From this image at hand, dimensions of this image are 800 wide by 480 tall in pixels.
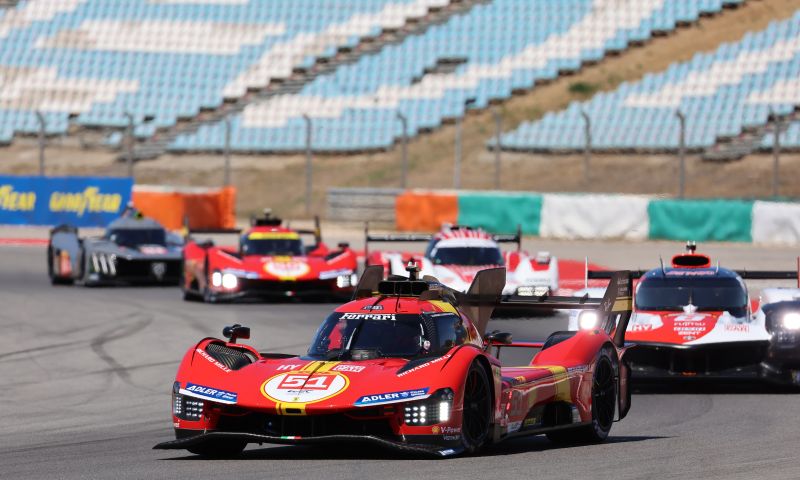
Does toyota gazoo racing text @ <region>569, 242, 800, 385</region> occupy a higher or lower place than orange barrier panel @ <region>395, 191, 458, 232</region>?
higher

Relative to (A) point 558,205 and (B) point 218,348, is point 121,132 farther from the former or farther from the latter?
(B) point 218,348

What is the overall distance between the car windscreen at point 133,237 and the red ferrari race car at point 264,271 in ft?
9.29

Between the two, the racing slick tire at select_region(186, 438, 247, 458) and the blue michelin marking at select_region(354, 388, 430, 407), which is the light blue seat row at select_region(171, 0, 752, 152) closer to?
the racing slick tire at select_region(186, 438, 247, 458)

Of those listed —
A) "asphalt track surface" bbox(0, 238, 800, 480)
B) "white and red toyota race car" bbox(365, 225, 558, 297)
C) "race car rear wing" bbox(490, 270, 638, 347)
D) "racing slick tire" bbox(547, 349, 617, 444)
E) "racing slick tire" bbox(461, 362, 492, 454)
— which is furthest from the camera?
"white and red toyota race car" bbox(365, 225, 558, 297)

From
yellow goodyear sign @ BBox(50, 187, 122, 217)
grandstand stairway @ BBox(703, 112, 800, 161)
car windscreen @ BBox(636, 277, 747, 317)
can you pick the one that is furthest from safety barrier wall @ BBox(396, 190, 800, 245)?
car windscreen @ BBox(636, 277, 747, 317)

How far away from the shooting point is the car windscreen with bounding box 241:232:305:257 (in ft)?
81.7

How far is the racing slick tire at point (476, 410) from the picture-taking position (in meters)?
9.69

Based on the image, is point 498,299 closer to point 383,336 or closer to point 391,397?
point 383,336

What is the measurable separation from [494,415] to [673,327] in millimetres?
5450

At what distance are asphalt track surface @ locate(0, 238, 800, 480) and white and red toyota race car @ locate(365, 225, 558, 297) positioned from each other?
61.6 inches

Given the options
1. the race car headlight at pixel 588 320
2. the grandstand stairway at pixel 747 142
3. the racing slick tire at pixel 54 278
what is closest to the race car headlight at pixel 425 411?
the race car headlight at pixel 588 320

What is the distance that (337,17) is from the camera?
192ft

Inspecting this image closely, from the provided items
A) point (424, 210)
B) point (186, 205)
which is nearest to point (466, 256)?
point (424, 210)

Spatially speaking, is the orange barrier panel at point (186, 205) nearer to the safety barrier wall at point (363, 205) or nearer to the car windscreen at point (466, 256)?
the safety barrier wall at point (363, 205)
